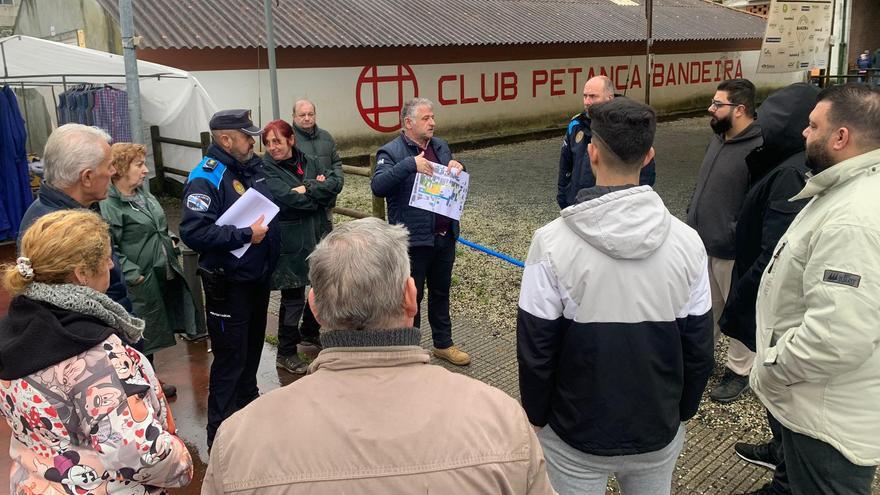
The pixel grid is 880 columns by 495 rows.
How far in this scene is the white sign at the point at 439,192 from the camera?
4.16m

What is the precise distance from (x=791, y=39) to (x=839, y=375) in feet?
28.1

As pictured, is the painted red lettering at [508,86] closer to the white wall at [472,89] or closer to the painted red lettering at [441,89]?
the white wall at [472,89]

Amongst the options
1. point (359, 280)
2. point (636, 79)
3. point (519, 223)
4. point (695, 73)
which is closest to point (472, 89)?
point (636, 79)

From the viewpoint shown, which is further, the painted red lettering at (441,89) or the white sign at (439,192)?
the painted red lettering at (441,89)

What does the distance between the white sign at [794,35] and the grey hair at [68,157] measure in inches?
341

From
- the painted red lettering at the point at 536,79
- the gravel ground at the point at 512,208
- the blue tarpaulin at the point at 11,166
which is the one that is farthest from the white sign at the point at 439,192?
the painted red lettering at the point at 536,79

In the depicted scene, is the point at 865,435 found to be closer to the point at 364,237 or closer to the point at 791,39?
the point at 364,237

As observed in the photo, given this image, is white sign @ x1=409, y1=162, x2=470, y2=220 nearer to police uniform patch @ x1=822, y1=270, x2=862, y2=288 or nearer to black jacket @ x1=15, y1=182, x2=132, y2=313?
black jacket @ x1=15, y1=182, x2=132, y2=313

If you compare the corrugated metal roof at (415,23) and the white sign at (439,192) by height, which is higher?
the corrugated metal roof at (415,23)

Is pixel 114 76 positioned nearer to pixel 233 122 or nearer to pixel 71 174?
pixel 233 122

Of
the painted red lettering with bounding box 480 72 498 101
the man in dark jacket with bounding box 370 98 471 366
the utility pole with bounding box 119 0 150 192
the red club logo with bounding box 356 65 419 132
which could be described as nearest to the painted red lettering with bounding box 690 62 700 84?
the painted red lettering with bounding box 480 72 498 101

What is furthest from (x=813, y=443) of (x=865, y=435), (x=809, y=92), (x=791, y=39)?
(x=791, y=39)

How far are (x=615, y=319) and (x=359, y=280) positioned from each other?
91 cm

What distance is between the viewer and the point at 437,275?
4.47m
